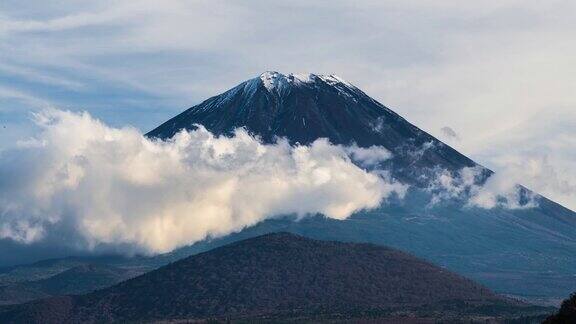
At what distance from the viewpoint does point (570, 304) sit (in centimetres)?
9919

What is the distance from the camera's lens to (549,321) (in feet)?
309

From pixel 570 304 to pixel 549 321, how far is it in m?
5.80
